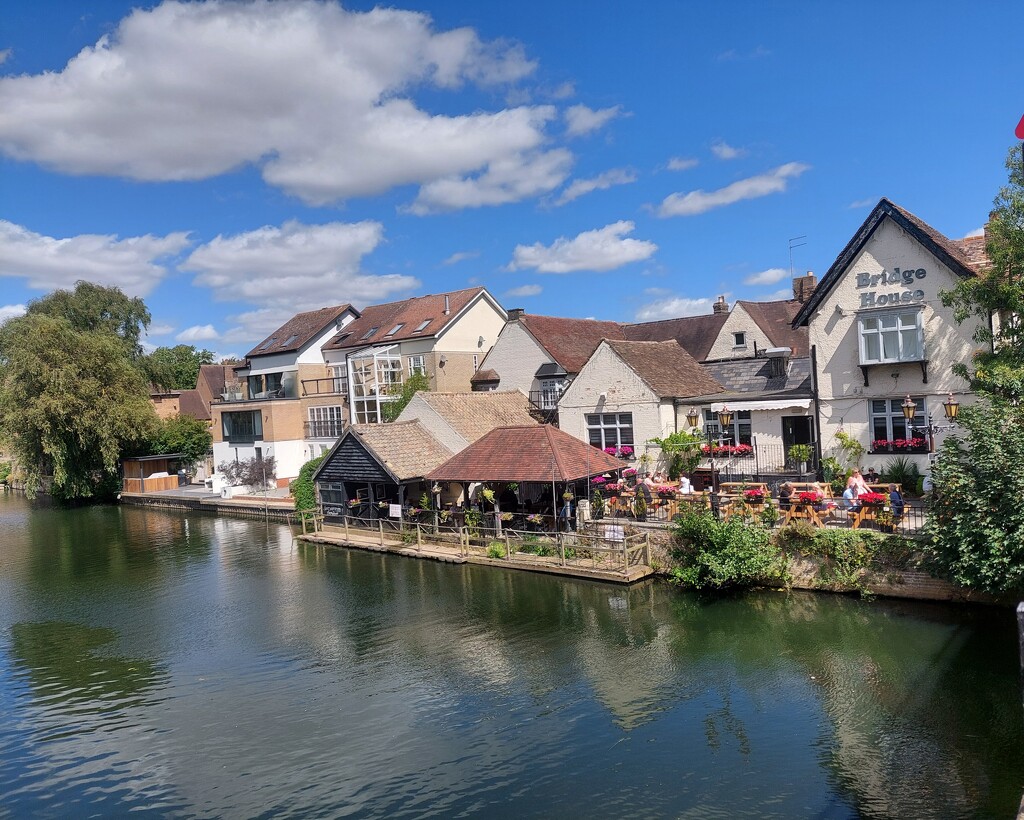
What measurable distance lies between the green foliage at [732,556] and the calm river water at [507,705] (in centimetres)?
60

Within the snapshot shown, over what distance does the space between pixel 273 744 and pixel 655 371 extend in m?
21.7

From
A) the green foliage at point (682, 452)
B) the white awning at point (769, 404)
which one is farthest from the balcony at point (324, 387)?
the white awning at point (769, 404)

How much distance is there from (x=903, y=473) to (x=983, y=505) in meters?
8.42

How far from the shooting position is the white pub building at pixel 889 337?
23.7 m

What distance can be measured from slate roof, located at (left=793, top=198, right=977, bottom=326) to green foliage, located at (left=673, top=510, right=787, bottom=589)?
31.4 feet

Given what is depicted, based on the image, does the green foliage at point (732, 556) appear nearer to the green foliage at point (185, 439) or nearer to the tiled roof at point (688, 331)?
the tiled roof at point (688, 331)

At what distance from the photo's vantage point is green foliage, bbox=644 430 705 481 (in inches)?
1125

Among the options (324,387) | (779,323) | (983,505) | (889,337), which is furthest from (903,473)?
(324,387)

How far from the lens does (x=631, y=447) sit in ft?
101

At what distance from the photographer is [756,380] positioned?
30.8 m

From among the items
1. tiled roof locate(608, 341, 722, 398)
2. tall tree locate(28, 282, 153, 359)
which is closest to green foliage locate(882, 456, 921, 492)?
tiled roof locate(608, 341, 722, 398)

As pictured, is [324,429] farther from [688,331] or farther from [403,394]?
[688,331]

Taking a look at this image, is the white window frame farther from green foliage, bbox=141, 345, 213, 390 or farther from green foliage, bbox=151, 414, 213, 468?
green foliage, bbox=141, 345, 213, 390

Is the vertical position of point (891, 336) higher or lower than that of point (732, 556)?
higher
